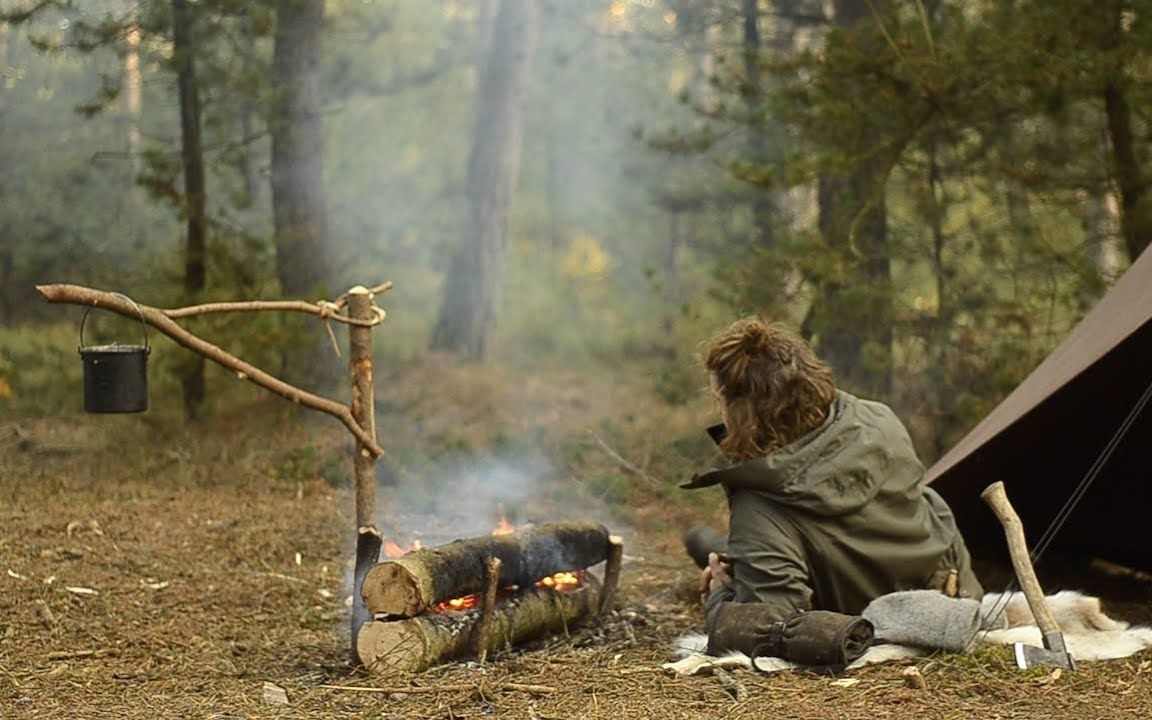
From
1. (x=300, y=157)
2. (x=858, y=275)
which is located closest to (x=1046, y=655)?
(x=858, y=275)

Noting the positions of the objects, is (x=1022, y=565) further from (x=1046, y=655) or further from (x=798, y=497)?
(x=798, y=497)

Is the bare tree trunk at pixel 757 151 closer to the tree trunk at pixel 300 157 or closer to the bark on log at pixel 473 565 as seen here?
the tree trunk at pixel 300 157

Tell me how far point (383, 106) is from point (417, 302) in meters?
4.74

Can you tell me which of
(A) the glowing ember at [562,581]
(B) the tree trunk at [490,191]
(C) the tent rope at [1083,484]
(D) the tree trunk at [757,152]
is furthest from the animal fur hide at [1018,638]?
(B) the tree trunk at [490,191]

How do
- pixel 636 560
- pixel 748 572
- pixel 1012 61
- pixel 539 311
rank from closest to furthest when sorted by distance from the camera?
pixel 748 572 < pixel 636 560 < pixel 1012 61 < pixel 539 311

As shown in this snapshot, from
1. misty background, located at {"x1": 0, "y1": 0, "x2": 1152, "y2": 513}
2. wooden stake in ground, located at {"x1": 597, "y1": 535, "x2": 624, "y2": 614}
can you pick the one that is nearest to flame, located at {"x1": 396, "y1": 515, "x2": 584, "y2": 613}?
wooden stake in ground, located at {"x1": 597, "y1": 535, "x2": 624, "y2": 614}

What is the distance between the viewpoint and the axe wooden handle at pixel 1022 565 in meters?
4.16

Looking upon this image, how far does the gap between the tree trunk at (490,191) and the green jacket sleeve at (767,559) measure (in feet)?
34.0

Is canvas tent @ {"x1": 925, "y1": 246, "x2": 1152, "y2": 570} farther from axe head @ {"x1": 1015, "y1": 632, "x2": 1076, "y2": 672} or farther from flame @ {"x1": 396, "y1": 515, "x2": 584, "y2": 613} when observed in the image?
flame @ {"x1": 396, "y1": 515, "x2": 584, "y2": 613}

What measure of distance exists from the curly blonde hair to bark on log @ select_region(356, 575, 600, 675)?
1101 millimetres

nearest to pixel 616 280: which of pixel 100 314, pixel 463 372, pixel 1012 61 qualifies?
pixel 463 372

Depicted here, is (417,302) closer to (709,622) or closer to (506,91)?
(506,91)

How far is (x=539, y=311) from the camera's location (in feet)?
72.4

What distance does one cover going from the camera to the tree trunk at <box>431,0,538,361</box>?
14.7 meters
